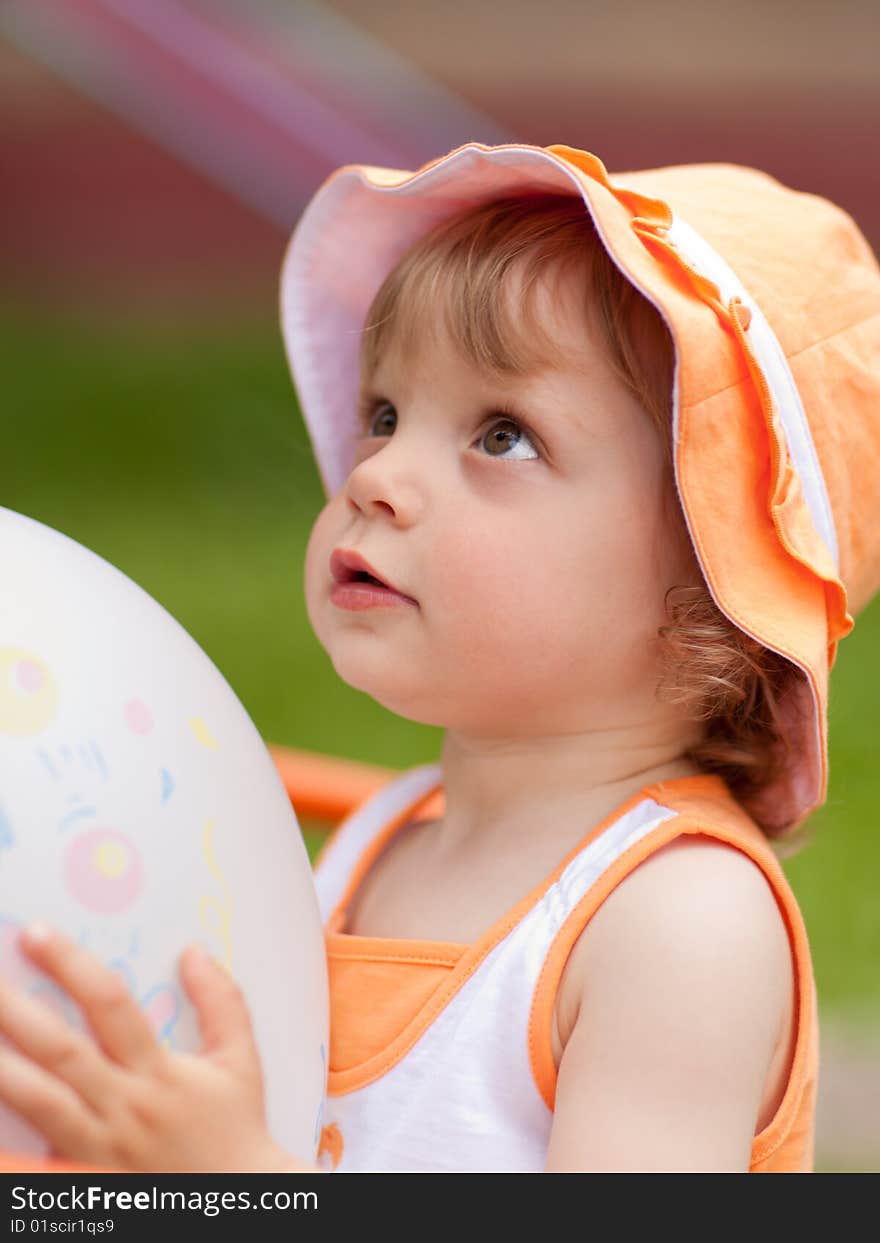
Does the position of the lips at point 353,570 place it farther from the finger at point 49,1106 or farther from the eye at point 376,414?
the finger at point 49,1106

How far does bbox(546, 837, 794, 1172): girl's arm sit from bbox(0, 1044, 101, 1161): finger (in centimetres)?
29

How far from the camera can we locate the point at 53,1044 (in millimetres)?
830

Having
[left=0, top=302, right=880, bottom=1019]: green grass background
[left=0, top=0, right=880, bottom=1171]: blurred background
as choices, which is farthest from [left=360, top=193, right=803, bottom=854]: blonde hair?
[left=0, top=0, right=880, bottom=1171]: blurred background

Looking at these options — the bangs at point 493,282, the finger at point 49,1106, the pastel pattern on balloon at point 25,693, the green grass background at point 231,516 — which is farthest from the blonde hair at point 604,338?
the finger at point 49,1106

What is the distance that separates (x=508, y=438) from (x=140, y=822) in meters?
0.39

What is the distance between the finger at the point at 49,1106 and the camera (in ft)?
2.72

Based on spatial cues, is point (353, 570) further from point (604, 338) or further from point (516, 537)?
point (604, 338)

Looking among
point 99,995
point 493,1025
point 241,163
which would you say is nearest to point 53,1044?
point 99,995

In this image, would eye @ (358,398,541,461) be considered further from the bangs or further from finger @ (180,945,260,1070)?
finger @ (180,945,260,1070)

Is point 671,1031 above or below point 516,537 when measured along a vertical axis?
below

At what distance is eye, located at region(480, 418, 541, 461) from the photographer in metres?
1.08
